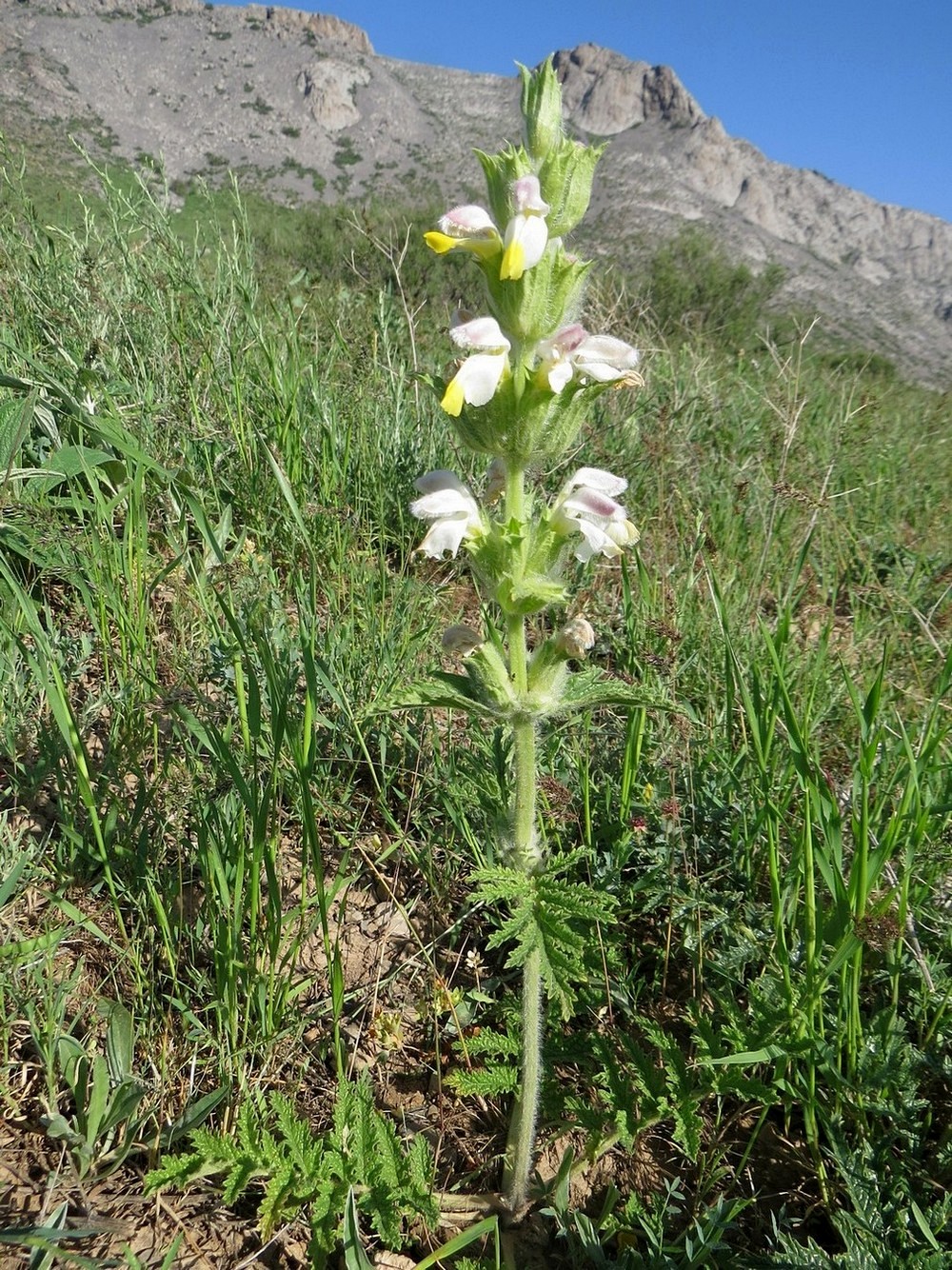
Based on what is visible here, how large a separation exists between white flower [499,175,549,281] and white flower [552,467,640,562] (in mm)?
392

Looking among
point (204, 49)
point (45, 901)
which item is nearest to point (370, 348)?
point (45, 901)

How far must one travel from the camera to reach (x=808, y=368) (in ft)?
19.7

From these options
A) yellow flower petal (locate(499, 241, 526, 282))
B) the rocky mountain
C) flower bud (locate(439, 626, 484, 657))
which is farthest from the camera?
the rocky mountain

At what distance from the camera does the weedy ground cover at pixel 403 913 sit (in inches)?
55.3

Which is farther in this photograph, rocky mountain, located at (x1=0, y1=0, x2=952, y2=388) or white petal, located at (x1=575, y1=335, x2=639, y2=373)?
rocky mountain, located at (x1=0, y1=0, x2=952, y2=388)

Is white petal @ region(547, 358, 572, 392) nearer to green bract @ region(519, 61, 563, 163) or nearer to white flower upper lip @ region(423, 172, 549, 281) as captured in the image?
white flower upper lip @ region(423, 172, 549, 281)

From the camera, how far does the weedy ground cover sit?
1.41 meters

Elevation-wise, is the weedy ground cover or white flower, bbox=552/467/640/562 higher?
white flower, bbox=552/467/640/562

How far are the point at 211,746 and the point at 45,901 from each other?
0.53m

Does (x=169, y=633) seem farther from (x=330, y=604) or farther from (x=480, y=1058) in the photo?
(x=480, y=1058)

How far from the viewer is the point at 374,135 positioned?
80375mm

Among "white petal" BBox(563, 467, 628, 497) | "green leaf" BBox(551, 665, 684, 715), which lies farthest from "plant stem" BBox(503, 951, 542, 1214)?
"white petal" BBox(563, 467, 628, 497)

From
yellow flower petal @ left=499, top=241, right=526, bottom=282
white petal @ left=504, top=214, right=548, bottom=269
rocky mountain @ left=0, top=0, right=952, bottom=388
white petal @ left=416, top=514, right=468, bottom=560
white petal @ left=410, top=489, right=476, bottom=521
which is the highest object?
rocky mountain @ left=0, top=0, right=952, bottom=388

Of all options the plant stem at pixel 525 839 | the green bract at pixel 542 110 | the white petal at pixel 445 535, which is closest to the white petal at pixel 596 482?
the plant stem at pixel 525 839
